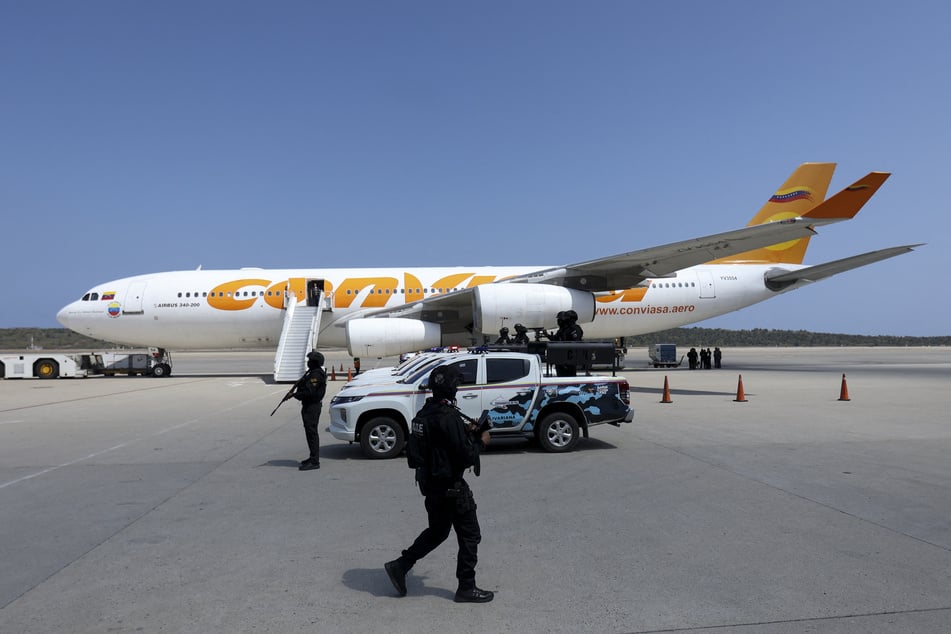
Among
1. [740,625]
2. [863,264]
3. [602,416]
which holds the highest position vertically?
[863,264]

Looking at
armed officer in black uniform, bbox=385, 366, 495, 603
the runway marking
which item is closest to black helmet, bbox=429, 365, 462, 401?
armed officer in black uniform, bbox=385, 366, 495, 603

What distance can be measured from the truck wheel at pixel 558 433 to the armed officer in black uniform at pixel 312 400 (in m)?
3.37

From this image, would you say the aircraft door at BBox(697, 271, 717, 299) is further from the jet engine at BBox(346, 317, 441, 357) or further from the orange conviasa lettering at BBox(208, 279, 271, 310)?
the orange conviasa lettering at BBox(208, 279, 271, 310)

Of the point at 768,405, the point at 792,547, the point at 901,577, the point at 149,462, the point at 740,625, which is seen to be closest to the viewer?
the point at 740,625

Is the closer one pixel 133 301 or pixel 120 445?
pixel 120 445

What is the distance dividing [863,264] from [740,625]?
20533 mm

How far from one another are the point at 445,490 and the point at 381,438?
5.63 meters

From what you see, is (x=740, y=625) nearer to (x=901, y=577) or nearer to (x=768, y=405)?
(x=901, y=577)

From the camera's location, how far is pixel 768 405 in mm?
16109

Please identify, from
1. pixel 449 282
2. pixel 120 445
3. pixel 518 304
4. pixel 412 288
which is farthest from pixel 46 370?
pixel 518 304

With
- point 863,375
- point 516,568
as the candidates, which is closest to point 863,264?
point 863,375

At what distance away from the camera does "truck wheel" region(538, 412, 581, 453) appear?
10.3 m

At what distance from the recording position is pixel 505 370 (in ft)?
34.3

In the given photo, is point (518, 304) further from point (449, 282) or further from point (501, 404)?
point (501, 404)
